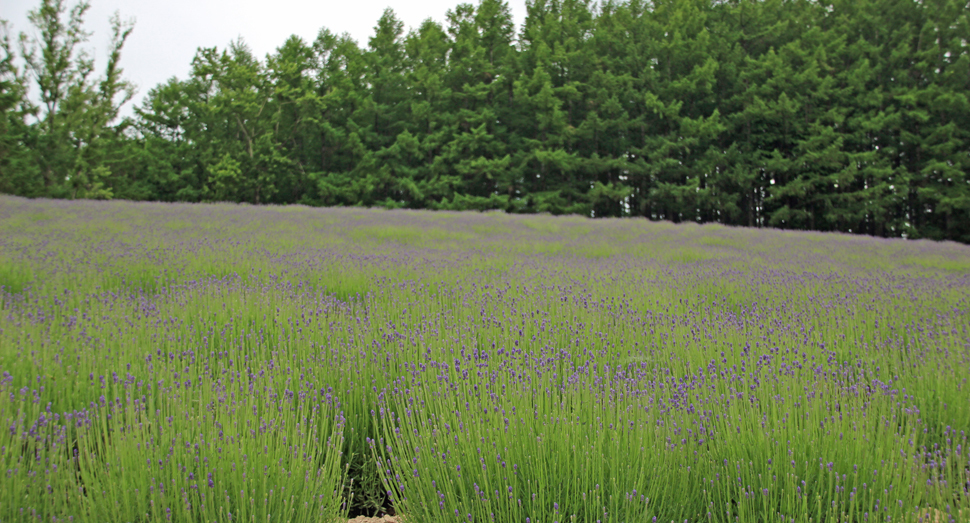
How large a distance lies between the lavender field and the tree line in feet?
72.0

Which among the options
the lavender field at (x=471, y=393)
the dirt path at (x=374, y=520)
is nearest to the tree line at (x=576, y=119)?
the lavender field at (x=471, y=393)

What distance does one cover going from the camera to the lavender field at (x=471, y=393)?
1647 millimetres

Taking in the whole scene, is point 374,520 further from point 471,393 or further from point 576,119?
point 576,119

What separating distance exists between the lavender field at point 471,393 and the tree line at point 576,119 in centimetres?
2194

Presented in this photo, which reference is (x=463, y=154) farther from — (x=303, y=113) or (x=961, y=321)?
(x=961, y=321)

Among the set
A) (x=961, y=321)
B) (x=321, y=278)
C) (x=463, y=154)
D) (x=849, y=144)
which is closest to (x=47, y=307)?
(x=321, y=278)

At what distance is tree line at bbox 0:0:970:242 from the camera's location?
81.3 ft

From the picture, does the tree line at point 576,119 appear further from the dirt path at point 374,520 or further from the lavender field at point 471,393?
the dirt path at point 374,520

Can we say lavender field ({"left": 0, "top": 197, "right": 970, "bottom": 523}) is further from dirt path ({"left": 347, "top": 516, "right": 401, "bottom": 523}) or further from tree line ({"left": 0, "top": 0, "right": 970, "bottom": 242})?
tree line ({"left": 0, "top": 0, "right": 970, "bottom": 242})

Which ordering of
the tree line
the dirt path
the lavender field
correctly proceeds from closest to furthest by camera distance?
the lavender field, the dirt path, the tree line

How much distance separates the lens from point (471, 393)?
7.04ft

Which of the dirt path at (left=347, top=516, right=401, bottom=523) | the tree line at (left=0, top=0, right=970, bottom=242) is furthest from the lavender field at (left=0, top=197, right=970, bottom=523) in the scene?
the tree line at (left=0, top=0, right=970, bottom=242)

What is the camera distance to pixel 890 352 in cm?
345

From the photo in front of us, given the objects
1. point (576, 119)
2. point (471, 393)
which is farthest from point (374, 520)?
point (576, 119)
